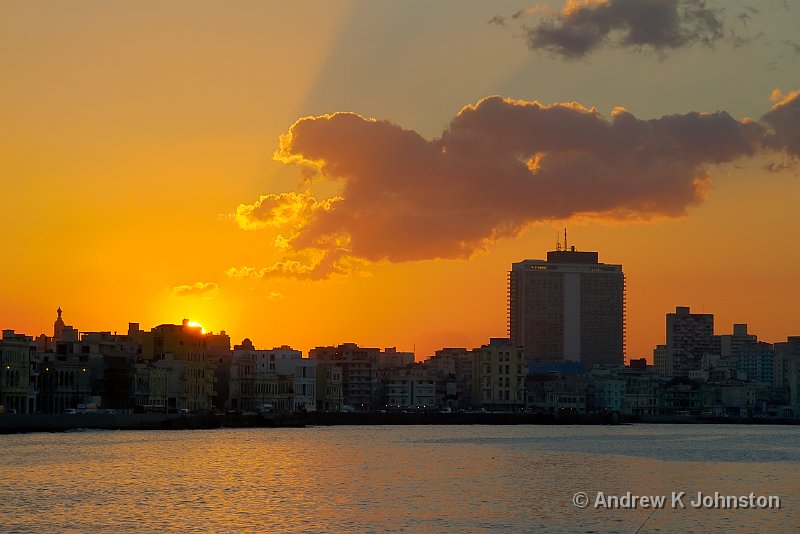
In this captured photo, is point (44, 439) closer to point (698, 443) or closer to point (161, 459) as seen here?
point (161, 459)

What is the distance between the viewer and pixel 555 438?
19975cm

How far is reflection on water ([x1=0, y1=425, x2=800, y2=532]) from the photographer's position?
7688 centimetres

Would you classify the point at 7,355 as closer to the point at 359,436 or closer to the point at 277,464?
the point at 359,436

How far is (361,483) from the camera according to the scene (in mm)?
102125

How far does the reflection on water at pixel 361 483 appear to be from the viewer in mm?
76875

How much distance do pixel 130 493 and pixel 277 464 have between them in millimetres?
31146

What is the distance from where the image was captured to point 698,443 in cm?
18738

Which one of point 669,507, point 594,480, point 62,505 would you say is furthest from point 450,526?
point 594,480

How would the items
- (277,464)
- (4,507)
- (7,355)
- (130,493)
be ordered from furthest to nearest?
1. (7,355)
2. (277,464)
3. (130,493)
4. (4,507)

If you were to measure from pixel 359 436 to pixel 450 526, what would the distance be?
11683cm

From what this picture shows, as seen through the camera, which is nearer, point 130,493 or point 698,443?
point 130,493

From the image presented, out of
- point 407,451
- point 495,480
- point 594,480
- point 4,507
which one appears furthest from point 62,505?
point 407,451

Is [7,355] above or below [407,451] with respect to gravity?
above

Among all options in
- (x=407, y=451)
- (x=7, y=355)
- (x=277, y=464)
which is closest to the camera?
(x=277, y=464)
